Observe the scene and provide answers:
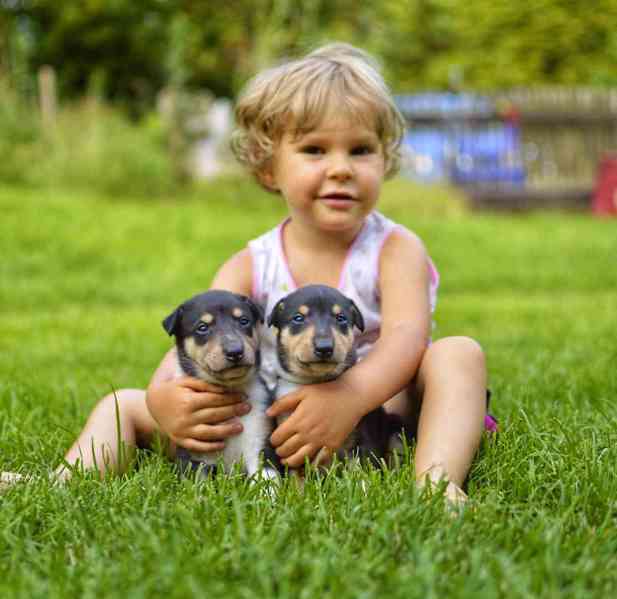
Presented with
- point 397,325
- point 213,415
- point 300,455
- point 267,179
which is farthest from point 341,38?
point 300,455

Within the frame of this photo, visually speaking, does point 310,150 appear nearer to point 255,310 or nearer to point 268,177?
point 268,177

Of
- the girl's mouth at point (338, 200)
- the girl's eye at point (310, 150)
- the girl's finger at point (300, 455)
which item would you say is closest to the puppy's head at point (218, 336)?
the girl's finger at point (300, 455)

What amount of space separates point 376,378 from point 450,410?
0.27m

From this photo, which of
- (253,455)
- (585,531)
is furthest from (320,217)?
(585,531)

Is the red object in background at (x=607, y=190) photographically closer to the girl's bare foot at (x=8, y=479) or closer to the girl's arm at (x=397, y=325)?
the girl's arm at (x=397, y=325)

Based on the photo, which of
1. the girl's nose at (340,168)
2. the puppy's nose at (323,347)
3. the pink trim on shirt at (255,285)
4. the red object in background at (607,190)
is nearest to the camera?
the puppy's nose at (323,347)

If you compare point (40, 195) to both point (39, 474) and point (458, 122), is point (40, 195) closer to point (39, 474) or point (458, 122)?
point (39, 474)

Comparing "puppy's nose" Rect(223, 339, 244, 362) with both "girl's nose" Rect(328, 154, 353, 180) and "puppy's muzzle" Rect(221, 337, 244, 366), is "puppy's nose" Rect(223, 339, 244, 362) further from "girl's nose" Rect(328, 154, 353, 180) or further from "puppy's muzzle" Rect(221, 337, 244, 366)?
"girl's nose" Rect(328, 154, 353, 180)

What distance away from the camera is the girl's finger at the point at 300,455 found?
9.84 feet

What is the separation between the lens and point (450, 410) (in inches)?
121

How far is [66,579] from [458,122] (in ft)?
61.8

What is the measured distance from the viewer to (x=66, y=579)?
212 centimetres

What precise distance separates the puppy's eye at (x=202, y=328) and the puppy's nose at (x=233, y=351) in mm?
150

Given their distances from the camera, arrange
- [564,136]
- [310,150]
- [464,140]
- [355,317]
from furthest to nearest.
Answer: [564,136] → [464,140] → [310,150] → [355,317]
